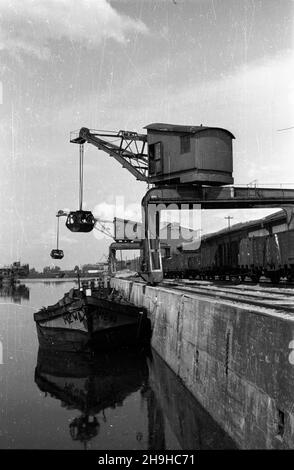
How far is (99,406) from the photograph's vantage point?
43.8 feet

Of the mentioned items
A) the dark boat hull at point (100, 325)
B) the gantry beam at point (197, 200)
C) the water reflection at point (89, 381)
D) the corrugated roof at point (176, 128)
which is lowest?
the water reflection at point (89, 381)

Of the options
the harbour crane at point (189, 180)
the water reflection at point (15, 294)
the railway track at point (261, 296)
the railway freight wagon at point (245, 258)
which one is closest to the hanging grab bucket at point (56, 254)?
the water reflection at point (15, 294)

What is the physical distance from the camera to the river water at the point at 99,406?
1034 cm

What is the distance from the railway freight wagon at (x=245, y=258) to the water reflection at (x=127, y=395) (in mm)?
9838

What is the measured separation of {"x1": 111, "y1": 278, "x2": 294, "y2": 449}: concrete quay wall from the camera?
6793 millimetres

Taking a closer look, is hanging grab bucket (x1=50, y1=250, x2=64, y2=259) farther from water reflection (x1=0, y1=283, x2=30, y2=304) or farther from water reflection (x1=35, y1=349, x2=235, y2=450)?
water reflection (x1=35, y1=349, x2=235, y2=450)

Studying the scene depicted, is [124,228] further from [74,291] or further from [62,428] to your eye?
[62,428]

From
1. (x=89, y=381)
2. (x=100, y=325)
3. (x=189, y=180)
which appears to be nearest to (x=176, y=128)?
(x=189, y=180)

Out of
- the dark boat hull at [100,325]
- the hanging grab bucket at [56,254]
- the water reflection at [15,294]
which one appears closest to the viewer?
the dark boat hull at [100,325]

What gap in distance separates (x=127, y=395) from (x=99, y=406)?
47.5 inches

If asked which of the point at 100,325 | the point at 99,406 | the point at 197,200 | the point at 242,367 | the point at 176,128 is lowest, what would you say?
the point at 99,406

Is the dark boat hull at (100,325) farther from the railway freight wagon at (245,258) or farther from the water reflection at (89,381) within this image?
the railway freight wagon at (245,258)

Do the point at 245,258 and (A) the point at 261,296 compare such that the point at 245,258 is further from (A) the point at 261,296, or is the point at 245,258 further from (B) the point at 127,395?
(B) the point at 127,395
